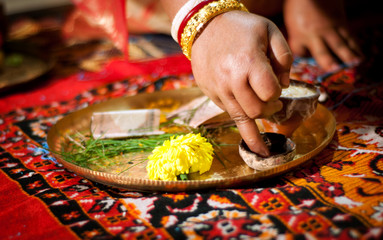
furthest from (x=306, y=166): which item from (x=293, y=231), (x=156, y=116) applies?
(x=156, y=116)

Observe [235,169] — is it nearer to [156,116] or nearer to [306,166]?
[306,166]

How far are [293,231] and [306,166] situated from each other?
0.80 ft

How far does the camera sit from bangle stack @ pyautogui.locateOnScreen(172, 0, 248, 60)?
713 mm

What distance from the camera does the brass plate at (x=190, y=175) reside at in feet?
2.11

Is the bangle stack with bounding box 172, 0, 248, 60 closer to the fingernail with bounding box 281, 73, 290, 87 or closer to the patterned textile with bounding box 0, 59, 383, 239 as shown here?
the fingernail with bounding box 281, 73, 290, 87

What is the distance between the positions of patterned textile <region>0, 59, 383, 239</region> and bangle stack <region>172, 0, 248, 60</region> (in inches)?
11.7

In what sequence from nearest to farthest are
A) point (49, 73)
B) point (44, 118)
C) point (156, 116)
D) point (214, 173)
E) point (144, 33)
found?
point (214, 173) → point (156, 116) → point (44, 118) → point (49, 73) → point (144, 33)

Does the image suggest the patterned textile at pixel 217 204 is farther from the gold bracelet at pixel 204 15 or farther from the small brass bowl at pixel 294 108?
the gold bracelet at pixel 204 15

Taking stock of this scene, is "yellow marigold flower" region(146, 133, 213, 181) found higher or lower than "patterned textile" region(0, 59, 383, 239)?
higher

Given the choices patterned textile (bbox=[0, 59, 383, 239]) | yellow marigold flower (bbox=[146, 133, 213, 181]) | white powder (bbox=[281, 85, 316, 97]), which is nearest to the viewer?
patterned textile (bbox=[0, 59, 383, 239])

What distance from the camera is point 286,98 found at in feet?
2.46

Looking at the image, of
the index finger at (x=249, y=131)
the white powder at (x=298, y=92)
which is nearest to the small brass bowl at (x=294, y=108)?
the white powder at (x=298, y=92)

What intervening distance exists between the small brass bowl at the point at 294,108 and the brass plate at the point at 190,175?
55 mm

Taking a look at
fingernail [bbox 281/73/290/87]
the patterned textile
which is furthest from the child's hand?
the patterned textile
